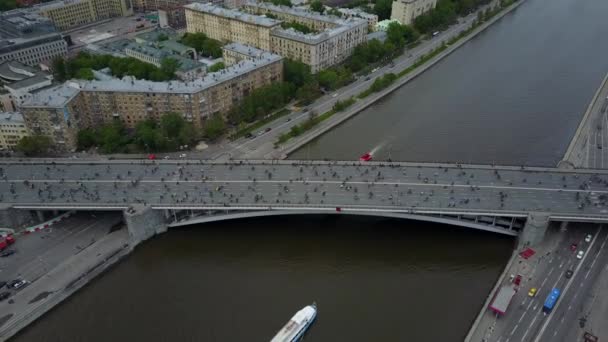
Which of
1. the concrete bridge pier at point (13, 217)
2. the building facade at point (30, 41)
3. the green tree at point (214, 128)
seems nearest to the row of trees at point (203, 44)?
the building facade at point (30, 41)

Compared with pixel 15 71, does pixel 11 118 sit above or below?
below

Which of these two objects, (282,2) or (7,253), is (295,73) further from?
(7,253)

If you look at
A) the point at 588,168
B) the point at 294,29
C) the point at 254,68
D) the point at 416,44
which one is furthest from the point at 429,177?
the point at 416,44

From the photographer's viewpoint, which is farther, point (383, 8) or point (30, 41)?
point (383, 8)

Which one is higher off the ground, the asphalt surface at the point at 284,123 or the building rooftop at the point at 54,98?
the building rooftop at the point at 54,98

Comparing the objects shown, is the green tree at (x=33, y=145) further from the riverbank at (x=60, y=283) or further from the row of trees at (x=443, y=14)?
the row of trees at (x=443, y=14)

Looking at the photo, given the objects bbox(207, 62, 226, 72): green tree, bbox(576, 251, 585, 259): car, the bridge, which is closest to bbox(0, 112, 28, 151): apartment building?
the bridge

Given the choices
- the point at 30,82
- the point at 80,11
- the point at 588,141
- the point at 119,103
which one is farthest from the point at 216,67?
the point at 588,141

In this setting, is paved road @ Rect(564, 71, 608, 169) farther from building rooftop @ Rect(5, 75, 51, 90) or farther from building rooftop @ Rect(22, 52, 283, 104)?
building rooftop @ Rect(5, 75, 51, 90)
